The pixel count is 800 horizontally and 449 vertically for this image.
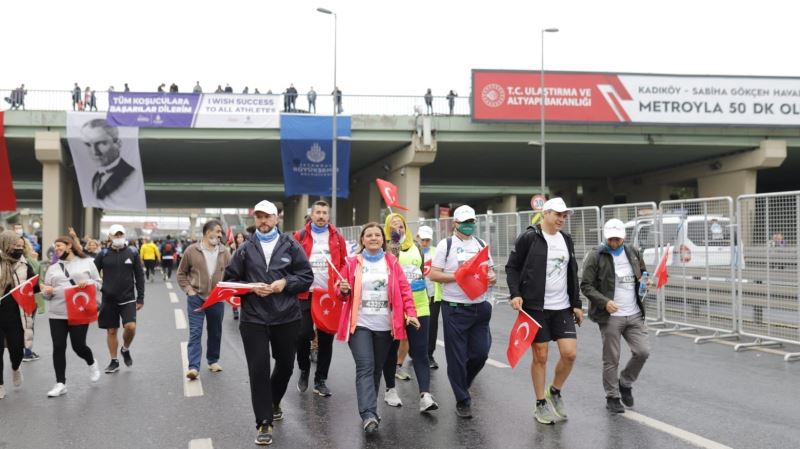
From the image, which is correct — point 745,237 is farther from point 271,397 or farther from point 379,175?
point 379,175

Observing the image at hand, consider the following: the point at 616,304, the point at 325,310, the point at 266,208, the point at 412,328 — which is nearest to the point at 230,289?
the point at 266,208

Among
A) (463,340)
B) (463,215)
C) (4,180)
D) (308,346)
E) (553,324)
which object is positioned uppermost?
(4,180)

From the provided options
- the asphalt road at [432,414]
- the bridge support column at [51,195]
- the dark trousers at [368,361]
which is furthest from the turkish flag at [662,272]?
the bridge support column at [51,195]

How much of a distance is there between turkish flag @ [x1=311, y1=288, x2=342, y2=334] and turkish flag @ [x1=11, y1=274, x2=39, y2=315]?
290 cm

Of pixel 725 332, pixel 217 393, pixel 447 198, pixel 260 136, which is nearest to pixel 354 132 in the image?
pixel 260 136

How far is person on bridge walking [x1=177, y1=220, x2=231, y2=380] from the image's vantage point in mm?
8117

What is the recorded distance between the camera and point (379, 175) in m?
34.7

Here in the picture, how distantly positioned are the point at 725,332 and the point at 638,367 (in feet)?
18.4

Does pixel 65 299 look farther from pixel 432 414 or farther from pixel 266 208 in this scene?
pixel 432 414

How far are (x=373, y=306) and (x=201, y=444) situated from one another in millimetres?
1687

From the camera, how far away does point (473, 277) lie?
19.9 ft

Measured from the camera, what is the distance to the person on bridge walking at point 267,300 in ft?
17.7

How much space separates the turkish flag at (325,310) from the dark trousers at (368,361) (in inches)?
35.9

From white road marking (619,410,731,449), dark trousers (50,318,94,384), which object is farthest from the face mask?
dark trousers (50,318,94,384)
